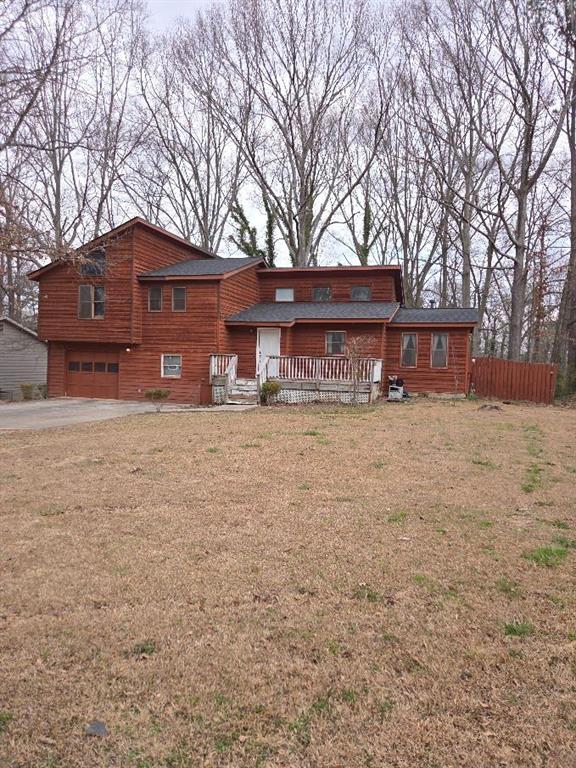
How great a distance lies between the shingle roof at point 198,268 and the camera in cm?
1906

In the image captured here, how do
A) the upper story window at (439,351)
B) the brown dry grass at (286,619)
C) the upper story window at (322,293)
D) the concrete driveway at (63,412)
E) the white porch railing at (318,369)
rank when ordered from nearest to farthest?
the brown dry grass at (286,619), the concrete driveway at (63,412), the white porch railing at (318,369), the upper story window at (439,351), the upper story window at (322,293)

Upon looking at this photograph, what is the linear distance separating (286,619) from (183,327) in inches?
665

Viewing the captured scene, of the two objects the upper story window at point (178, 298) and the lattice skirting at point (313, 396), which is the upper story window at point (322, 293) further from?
the lattice skirting at point (313, 396)

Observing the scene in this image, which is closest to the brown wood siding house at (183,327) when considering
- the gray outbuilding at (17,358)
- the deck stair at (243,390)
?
the deck stair at (243,390)

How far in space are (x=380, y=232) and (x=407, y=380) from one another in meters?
15.3

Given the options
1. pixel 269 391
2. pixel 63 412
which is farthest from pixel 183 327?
pixel 63 412

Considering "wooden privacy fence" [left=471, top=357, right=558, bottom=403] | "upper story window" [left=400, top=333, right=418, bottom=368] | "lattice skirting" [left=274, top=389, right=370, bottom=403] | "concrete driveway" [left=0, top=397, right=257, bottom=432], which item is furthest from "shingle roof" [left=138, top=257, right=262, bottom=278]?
"wooden privacy fence" [left=471, top=357, right=558, bottom=403]

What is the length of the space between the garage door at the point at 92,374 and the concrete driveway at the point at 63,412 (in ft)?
2.66

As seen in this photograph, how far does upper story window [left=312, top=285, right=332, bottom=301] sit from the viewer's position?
2230cm

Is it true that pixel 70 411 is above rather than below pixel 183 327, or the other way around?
below

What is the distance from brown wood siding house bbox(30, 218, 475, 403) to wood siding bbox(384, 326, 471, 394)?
38 mm

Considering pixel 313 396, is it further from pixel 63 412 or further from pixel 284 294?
pixel 63 412

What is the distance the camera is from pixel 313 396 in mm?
16953

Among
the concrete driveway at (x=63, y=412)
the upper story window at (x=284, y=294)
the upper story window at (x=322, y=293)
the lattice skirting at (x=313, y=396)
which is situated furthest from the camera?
the upper story window at (x=284, y=294)
